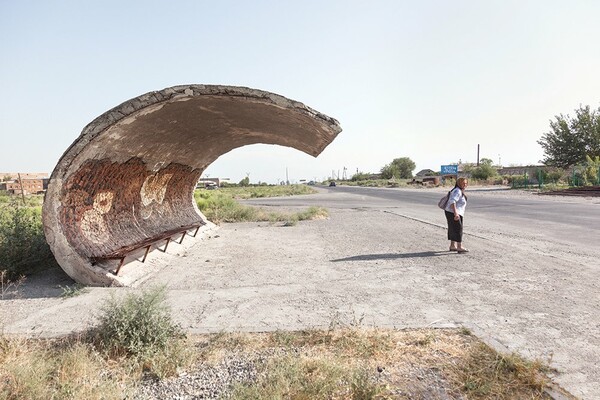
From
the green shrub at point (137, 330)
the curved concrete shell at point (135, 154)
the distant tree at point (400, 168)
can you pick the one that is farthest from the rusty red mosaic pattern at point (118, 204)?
the distant tree at point (400, 168)

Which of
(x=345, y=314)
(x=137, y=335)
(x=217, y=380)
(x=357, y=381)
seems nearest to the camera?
(x=357, y=381)

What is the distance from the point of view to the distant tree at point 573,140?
53.8 m

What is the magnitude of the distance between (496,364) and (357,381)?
1.36 metres

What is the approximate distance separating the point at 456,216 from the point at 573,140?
2328 inches

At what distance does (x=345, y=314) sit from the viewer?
4957mm

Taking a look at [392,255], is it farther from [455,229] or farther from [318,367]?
[318,367]

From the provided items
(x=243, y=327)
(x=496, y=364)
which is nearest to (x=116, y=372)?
(x=243, y=327)

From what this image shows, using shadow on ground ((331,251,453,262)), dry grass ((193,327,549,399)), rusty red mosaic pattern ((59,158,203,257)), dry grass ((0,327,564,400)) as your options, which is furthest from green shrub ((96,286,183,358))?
shadow on ground ((331,251,453,262))

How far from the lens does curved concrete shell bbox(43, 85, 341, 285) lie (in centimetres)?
612

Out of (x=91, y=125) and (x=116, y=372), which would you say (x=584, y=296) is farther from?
(x=91, y=125)

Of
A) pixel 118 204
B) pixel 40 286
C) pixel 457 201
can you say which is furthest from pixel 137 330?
pixel 457 201

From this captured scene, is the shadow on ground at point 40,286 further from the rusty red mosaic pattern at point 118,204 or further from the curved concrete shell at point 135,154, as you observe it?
the rusty red mosaic pattern at point 118,204

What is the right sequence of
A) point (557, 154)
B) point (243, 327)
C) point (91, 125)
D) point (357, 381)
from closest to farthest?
1. point (357, 381)
2. point (243, 327)
3. point (91, 125)
4. point (557, 154)

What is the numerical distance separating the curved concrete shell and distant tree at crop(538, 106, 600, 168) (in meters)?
59.9
